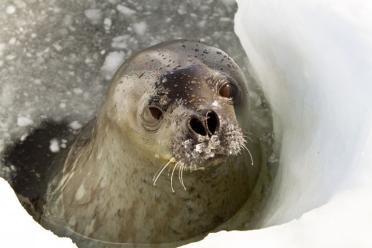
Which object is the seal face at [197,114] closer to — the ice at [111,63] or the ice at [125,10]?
the ice at [111,63]

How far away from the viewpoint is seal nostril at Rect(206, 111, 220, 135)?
2.30 metres

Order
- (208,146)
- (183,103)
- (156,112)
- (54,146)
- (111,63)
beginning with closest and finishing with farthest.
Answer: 1. (208,146)
2. (183,103)
3. (156,112)
4. (54,146)
5. (111,63)

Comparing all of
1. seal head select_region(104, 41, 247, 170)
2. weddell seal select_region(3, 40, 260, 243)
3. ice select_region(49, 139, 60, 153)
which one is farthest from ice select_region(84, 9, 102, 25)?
seal head select_region(104, 41, 247, 170)

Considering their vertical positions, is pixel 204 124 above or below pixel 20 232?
above

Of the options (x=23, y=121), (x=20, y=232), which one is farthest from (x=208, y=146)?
(x=23, y=121)

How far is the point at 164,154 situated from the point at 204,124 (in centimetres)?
27

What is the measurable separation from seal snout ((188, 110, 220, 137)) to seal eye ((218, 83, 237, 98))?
0.22 m

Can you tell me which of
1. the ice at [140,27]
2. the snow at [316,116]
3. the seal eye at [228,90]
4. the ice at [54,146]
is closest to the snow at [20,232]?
the snow at [316,116]

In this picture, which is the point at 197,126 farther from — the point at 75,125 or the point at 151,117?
the point at 75,125

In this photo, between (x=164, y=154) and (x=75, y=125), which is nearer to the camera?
(x=164, y=154)

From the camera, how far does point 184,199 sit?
2793 mm

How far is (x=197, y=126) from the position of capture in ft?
7.55

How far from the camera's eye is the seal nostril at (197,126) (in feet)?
7.53

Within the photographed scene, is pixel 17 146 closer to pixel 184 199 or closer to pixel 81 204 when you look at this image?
pixel 81 204
